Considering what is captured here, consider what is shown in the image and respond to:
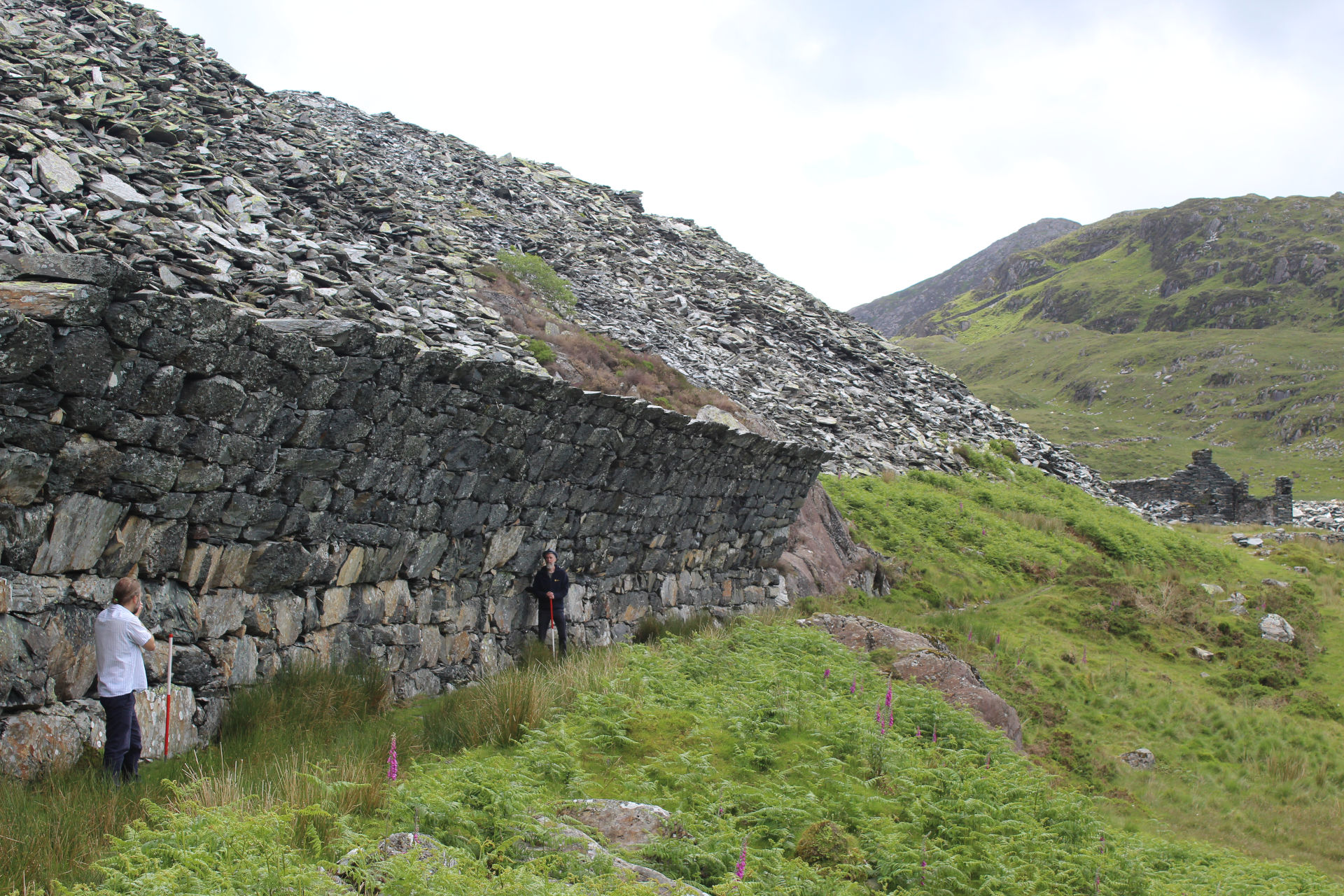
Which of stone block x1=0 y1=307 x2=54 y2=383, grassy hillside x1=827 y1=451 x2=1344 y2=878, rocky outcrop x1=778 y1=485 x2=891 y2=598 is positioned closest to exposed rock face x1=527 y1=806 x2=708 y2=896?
stone block x1=0 y1=307 x2=54 y2=383

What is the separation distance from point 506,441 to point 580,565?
298 cm

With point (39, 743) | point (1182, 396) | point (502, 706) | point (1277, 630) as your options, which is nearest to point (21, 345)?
point (39, 743)

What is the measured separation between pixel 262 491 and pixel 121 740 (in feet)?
7.19

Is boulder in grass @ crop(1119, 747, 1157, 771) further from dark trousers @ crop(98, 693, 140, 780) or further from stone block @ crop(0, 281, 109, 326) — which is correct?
stone block @ crop(0, 281, 109, 326)

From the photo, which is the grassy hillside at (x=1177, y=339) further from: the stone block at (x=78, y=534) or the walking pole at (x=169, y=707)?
the stone block at (x=78, y=534)

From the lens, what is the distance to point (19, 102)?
15469mm

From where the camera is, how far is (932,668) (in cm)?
1204

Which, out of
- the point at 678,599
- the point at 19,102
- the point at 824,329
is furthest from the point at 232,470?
the point at 824,329

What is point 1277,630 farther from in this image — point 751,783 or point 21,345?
Answer: point 21,345

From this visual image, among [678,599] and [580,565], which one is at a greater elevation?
[580,565]

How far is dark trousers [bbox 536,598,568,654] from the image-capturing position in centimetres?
1103

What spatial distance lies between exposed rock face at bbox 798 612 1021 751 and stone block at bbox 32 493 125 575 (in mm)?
9304

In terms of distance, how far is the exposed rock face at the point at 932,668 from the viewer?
11328 millimetres

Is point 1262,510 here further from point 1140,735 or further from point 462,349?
point 462,349
